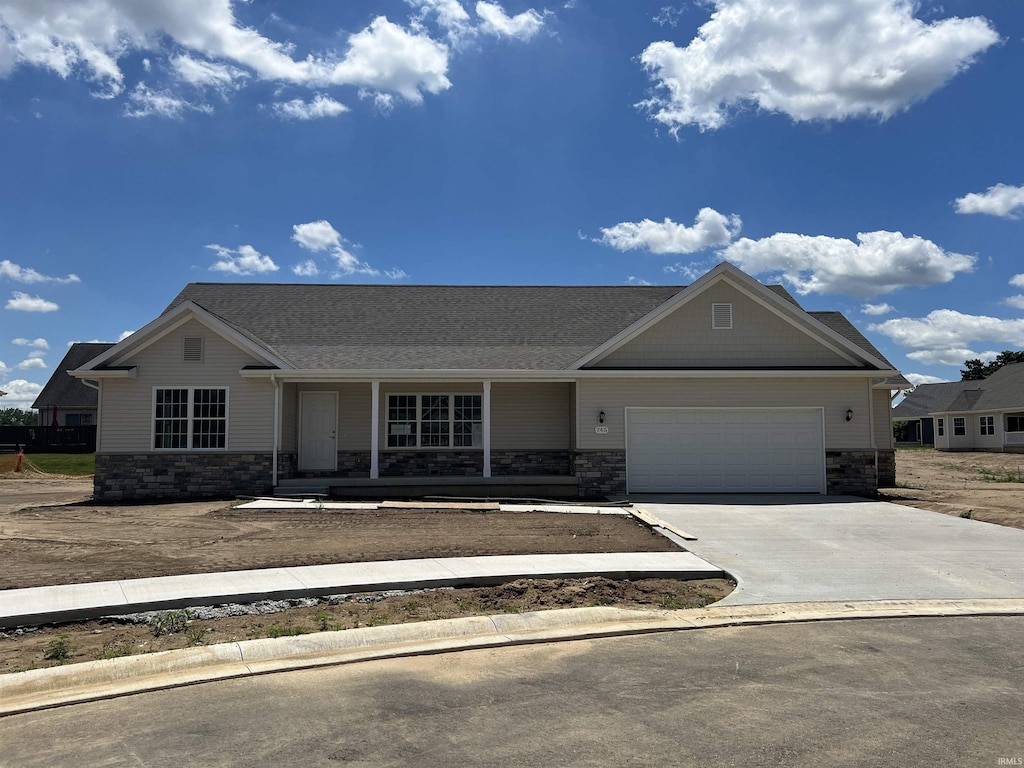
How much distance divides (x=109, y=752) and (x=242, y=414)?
595 inches

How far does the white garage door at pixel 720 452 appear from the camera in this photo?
19000mm

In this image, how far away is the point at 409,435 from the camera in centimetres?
2058

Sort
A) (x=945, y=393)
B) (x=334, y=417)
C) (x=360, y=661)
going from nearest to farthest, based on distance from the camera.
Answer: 1. (x=360, y=661)
2. (x=334, y=417)
3. (x=945, y=393)

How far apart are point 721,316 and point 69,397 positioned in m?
40.2

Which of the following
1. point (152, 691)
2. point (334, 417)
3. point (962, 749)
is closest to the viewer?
point (962, 749)

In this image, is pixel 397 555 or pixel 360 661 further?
pixel 397 555

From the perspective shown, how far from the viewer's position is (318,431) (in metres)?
20.4

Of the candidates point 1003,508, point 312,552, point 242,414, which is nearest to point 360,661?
point 312,552

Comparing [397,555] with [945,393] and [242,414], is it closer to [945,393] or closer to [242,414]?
[242,414]

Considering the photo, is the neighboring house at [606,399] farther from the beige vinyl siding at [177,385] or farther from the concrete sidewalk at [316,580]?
the concrete sidewalk at [316,580]

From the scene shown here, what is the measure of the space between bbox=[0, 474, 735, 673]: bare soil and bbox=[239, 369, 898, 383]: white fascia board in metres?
3.76

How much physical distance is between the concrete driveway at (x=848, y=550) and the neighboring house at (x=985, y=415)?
1364 inches

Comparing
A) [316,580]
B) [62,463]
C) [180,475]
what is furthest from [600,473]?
[62,463]

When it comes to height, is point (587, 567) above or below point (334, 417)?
below
